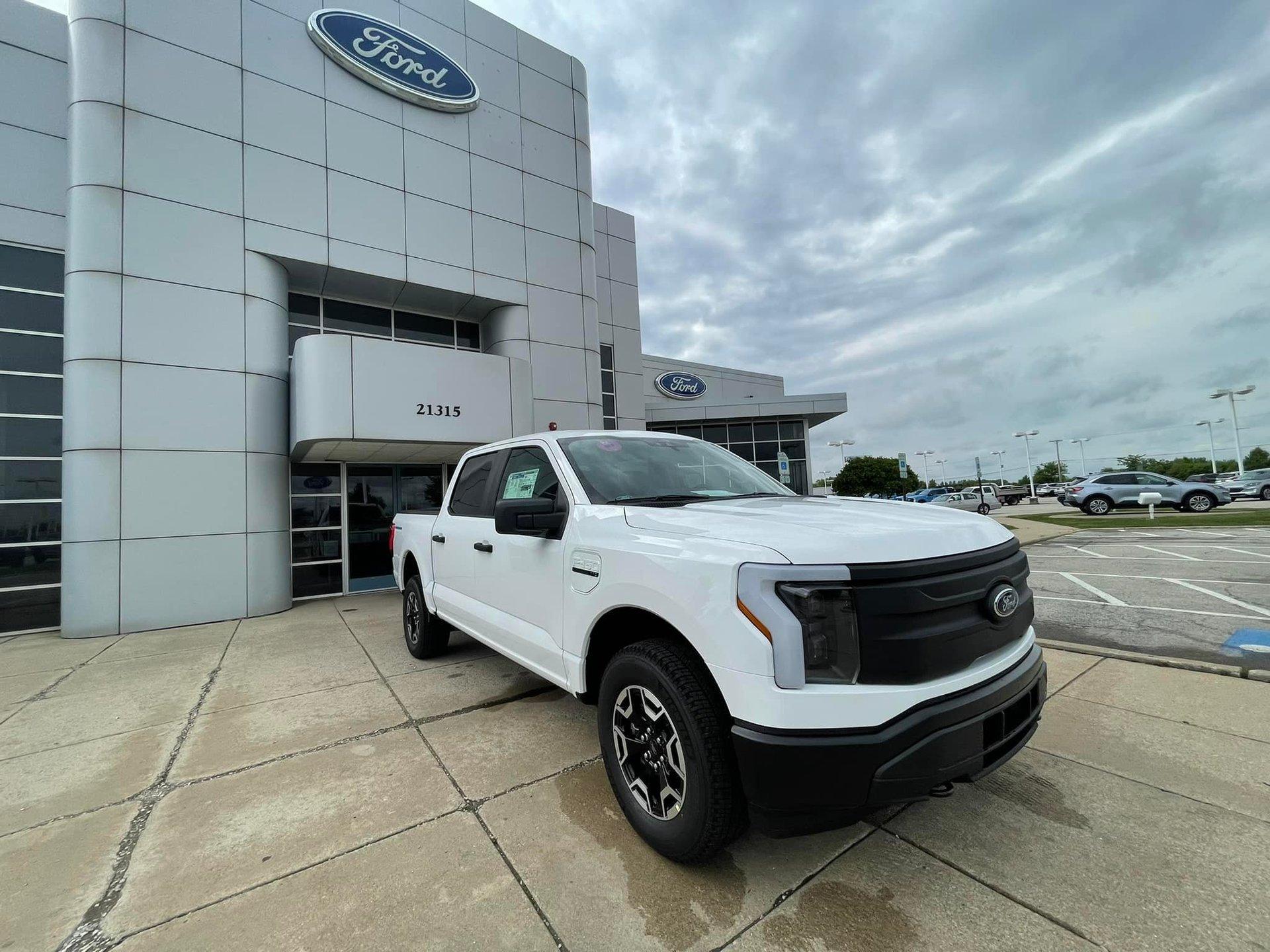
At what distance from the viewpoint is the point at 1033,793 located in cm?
261

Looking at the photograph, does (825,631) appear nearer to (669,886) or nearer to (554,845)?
(669,886)

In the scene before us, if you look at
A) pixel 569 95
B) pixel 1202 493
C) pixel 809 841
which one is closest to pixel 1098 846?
pixel 809 841

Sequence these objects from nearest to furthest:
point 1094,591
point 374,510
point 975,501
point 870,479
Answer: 1. point 1094,591
2. point 374,510
3. point 975,501
4. point 870,479

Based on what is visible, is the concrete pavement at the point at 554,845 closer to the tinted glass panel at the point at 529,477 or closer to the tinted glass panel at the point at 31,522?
the tinted glass panel at the point at 529,477

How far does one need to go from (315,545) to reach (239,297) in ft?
14.5

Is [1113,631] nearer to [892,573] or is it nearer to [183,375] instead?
[892,573]

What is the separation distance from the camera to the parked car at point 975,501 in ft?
107

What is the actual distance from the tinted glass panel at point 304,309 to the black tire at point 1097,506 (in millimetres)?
28097

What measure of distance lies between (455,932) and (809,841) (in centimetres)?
145

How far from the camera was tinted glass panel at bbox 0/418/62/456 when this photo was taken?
843cm

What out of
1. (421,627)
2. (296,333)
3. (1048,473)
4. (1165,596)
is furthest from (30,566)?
(1048,473)

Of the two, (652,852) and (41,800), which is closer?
(652,852)

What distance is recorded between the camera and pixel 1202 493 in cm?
2053

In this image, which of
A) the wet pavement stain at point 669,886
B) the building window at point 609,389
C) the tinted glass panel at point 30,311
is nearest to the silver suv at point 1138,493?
the building window at point 609,389
